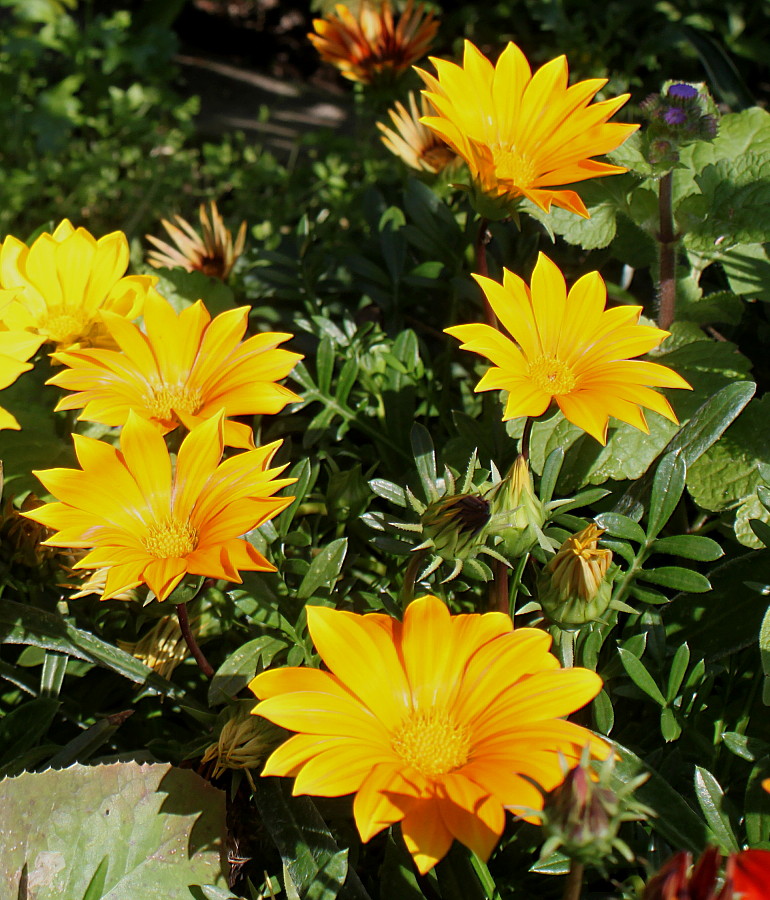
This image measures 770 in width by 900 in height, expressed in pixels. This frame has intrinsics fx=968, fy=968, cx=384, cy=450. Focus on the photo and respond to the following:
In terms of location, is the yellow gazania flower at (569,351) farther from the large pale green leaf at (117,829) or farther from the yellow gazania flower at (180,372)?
the large pale green leaf at (117,829)

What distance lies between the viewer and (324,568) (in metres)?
1.28

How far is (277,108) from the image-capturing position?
3.71m

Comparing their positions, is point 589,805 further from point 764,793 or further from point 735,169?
point 735,169

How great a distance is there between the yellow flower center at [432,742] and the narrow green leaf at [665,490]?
416 mm

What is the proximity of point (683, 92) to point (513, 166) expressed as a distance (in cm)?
26

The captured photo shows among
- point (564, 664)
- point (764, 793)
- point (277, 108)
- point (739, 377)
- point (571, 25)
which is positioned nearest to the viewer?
point (764, 793)

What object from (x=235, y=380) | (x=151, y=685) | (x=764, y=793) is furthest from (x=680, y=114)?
(x=151, y=685)

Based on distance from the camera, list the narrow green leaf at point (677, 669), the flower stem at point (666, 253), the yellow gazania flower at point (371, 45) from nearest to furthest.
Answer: the narrow green leaf at point (677, 669), the flower stem at point (666, 253), the yellow gazania flower at point (371, 45)

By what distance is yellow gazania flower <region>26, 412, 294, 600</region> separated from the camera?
3.37 ft

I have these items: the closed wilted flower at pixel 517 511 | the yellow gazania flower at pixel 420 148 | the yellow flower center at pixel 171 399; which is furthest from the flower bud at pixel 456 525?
the yellow gazania flower at pixel 420 148

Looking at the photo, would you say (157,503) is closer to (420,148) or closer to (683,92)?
(683,92)

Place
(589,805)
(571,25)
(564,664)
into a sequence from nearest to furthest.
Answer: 1. (589,805)
2. (564,664)
3. (571,25)

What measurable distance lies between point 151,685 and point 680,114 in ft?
3.46

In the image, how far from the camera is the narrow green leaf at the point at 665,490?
1.24 metres
